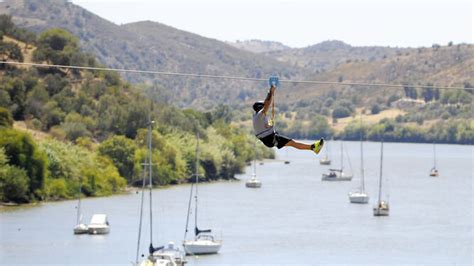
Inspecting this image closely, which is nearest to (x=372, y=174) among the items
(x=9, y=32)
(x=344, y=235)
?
(x=9, y=32)

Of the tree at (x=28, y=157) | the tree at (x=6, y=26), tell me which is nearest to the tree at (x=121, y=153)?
the tree at (x=28, y=157)

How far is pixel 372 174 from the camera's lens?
117 meters

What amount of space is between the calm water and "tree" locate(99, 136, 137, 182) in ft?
11.1

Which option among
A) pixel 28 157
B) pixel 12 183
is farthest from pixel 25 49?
pixel 12 183

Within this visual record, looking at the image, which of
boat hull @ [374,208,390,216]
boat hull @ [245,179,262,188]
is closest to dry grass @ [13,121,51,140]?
boat hull @ [245,179,262,188]

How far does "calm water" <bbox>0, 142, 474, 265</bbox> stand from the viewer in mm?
50031

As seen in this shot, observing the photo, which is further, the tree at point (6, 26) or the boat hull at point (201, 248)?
the tree at point (6, 26)

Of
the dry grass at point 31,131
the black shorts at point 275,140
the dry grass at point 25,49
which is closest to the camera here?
the black shorts at point 275,140

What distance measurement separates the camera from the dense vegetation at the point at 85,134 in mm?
70875

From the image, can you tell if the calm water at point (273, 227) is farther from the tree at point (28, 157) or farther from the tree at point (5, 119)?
the tree at point (5, 119)

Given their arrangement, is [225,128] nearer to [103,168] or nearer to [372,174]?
[372,174]

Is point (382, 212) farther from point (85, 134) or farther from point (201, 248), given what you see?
point (85, 134)

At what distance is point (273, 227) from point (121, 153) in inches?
1054

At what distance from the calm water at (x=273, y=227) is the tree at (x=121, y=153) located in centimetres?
338
